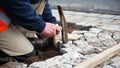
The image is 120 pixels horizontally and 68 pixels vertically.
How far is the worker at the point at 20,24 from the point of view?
10.5 ft

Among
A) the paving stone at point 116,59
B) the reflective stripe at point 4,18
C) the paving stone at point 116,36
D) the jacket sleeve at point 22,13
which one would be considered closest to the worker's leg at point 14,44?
the reflective stripe at point 4,18

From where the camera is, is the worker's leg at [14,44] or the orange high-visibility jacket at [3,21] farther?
the worker's leg at [14,44]

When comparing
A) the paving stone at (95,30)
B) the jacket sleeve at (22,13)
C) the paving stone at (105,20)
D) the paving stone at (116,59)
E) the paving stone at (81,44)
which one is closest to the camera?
the jacket sleeve at (22,13)

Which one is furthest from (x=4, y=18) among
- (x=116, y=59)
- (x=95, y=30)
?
(x=95, y=30)

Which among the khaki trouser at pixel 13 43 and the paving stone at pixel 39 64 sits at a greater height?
the khaki trouser at pixel 13 43

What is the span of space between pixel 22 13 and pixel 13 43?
1.61ft

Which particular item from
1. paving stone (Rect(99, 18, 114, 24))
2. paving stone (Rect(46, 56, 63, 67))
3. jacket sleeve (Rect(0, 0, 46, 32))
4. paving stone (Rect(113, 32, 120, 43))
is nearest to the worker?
jacket sleeve (Rect(0, 0, 46, 32))

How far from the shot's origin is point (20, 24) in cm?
331

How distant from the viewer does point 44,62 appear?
343cm

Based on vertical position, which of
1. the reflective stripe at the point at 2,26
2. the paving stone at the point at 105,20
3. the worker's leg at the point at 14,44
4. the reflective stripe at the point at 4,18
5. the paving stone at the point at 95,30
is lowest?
the paving stone at the point at 105,20

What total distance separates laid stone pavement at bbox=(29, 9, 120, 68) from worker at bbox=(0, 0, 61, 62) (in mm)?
309

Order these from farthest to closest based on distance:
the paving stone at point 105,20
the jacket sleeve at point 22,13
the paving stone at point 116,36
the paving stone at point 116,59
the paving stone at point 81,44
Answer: the paving stone at point 105,20
the paving stone at point 116,36
the paving stone at point 81,44
the paving stone at point 116,59
the jacket sleeve at point 22,13

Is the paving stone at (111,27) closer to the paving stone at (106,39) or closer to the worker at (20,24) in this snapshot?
the paving stone at (106,39)

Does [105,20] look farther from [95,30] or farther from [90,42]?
[90,42]
